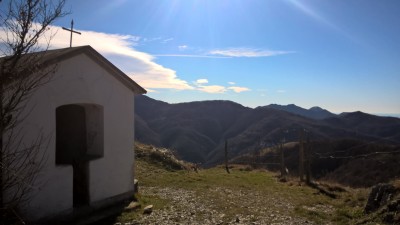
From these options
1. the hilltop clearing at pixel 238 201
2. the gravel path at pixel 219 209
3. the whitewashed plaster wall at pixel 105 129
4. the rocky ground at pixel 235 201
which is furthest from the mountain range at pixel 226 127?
→ the whitewashed plaster wall at pixel 105 129

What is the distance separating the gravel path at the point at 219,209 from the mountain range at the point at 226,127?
3538 inches

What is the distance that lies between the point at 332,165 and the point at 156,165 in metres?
44.5

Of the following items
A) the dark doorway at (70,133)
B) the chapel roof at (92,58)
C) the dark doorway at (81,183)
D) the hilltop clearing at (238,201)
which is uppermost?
the chapel roof at (92,58)

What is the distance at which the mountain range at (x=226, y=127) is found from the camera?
376ft

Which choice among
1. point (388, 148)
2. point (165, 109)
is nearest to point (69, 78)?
point (388, 148)

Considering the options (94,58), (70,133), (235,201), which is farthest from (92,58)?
(235,201)

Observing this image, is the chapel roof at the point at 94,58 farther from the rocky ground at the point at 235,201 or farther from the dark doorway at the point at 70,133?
the rocky ground at the point at 235,201

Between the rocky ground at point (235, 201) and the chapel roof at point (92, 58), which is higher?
the chapel roof at point (92, 58)

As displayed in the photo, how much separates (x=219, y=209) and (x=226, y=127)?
137612 millimetres

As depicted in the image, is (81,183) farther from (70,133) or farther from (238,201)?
(238,201)

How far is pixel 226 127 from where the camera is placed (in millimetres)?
149625

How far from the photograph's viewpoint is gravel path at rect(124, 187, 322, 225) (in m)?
10.8

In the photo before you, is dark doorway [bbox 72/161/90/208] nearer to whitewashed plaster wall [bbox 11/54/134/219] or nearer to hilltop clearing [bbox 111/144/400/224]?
whitewashed plaster wall [bbox 11/54/134/219]

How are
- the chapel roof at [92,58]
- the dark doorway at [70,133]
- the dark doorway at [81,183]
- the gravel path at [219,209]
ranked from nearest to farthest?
1. the chapel roof at [92,58]
2. the gravel path at [219,209]
3. the dark doorway at [81,183]
4. the dark doorway at [70,133]
